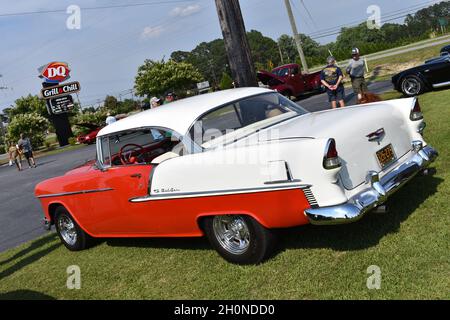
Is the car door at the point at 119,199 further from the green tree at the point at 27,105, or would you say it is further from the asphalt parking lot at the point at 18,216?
the green tree at the point at 27,105

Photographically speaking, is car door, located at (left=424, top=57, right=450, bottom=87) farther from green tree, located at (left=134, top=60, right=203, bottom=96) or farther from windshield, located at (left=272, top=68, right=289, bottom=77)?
green tree, located at (left=134, top=60, right=203, bottom=96)

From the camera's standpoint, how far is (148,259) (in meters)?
5.15

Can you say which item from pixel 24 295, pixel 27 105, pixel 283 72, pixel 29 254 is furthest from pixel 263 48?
pixel 24 295

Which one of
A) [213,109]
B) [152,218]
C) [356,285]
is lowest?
[356,285]

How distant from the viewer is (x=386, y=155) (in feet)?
14.0

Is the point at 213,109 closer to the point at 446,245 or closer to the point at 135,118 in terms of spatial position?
the point at 135,118

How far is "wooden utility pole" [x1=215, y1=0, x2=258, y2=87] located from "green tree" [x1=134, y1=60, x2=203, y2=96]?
184 feet

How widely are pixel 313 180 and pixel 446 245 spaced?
1211 mm

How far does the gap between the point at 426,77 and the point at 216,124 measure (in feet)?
31.8

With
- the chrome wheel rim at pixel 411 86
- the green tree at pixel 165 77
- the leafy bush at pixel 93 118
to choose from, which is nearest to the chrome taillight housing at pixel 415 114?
the chrome wheel rim at pixel 411 86

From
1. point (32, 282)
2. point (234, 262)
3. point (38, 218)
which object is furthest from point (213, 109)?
point (38, 218)

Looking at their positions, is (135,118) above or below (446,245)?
above

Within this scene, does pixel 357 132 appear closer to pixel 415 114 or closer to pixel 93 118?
pixel 415 114

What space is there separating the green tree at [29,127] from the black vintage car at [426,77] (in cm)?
3181
